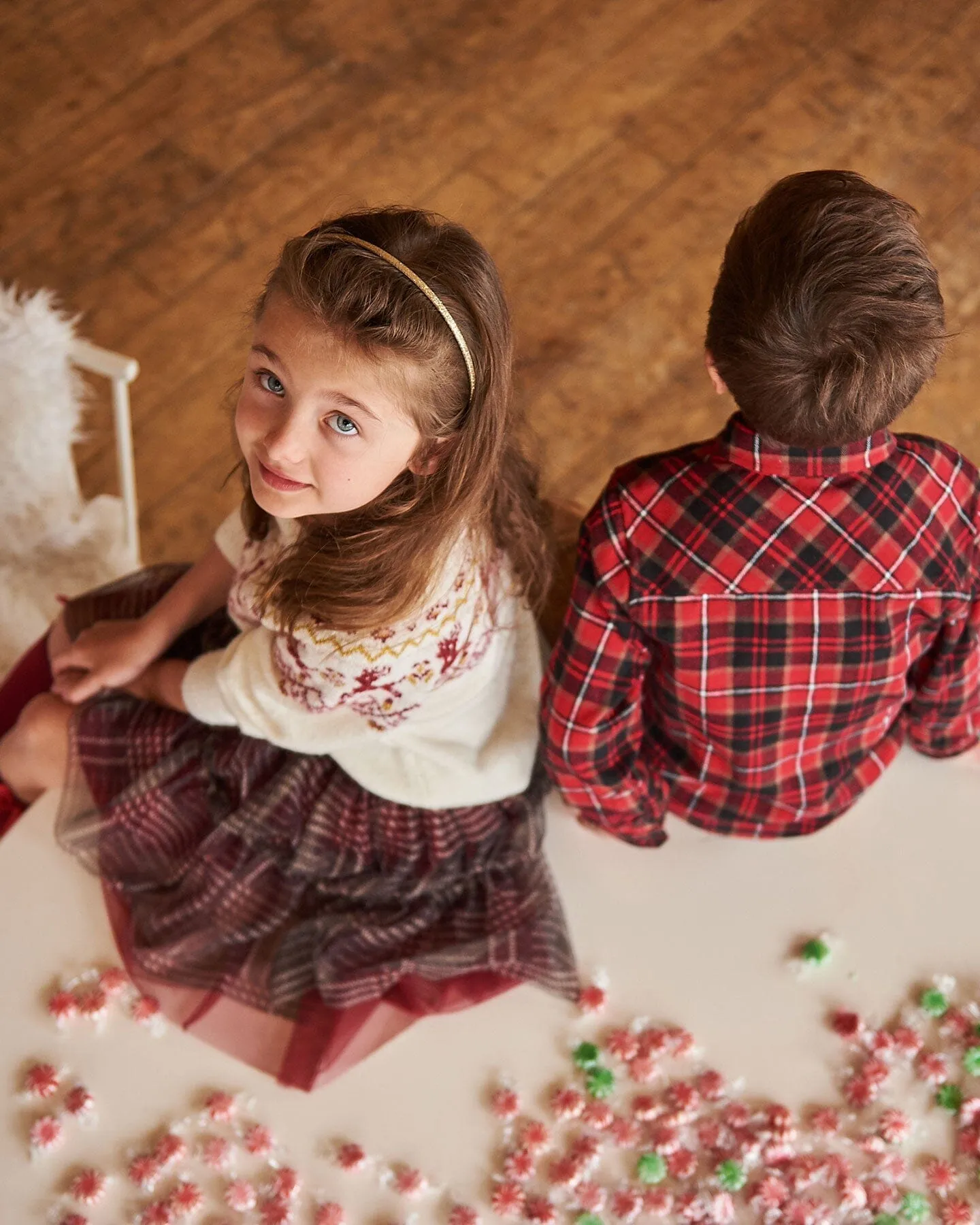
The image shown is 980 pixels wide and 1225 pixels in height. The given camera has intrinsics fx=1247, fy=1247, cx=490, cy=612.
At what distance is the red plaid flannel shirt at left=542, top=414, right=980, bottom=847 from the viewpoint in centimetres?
112

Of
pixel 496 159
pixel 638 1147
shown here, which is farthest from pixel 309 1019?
Answer: pixel 496 159

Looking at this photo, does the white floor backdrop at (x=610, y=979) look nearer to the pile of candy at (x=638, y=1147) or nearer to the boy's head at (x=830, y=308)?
the pile of candy at (x=638, y=1147)

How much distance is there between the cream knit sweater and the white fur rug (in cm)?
28

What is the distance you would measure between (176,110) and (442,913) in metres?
1.75

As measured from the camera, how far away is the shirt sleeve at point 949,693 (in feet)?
4.13

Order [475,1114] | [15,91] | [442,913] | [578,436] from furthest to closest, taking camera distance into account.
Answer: [15,91] → [578,436] → [442,913] → [475,1114]

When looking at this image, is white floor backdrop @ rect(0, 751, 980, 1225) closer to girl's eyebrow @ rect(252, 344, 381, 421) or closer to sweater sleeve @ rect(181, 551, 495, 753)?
sweater sleeve @ rect(181, 551, 495, 753)

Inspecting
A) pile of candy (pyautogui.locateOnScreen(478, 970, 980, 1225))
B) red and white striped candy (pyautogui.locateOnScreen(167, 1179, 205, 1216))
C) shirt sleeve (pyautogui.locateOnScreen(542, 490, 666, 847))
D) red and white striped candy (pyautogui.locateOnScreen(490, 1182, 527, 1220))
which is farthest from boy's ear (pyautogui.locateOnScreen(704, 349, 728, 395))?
red and white striped candy (pyautogui.locateOnScreen(167, 1179, 205, 1216))

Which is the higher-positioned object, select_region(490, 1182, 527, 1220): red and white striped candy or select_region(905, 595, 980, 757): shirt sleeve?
select_region(905, 595, 980, 757): shirt sleeve

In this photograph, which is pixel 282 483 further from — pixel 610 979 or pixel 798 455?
pixel 610 979

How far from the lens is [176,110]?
2.36 metres

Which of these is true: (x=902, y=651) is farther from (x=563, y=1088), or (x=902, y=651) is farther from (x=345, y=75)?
(x=345, y=75)

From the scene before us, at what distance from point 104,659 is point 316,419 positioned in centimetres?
49

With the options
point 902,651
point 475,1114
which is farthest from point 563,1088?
point 902,651
